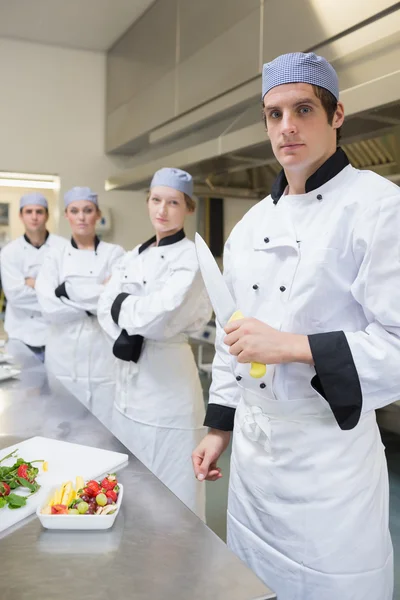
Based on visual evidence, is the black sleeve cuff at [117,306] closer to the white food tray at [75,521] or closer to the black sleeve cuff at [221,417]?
the black sleeve cuff at [221,417]

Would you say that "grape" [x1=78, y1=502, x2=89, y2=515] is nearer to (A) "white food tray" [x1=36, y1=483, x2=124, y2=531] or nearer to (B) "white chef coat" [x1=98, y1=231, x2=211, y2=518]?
(A) "white food tray" [x1=36, y1=483, x2=124, y2=531]

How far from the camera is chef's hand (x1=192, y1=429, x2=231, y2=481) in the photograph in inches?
47.0

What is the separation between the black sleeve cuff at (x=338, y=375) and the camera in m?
0.90

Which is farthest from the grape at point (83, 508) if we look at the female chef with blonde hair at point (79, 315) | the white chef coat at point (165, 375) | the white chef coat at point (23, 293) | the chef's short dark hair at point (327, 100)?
the white chef coat at point (23, 293)

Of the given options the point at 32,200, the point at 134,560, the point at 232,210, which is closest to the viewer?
the point at 134,560

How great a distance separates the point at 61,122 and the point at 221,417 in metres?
4.60

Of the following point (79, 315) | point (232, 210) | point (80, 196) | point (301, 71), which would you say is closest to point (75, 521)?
point (301, 71)

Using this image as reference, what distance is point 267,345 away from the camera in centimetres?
92

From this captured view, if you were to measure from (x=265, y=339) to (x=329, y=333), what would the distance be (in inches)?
4.4

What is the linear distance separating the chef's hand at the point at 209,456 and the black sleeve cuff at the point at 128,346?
2.47ft

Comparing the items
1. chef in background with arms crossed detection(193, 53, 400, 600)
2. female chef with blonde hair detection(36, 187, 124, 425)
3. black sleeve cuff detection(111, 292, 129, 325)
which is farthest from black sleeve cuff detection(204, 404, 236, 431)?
female chef with blonde hair detection(36, 187, 124, 425)

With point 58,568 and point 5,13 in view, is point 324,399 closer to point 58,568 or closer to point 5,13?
point 58,568

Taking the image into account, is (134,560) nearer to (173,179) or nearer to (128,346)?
(128,346)

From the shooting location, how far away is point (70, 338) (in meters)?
2.61
